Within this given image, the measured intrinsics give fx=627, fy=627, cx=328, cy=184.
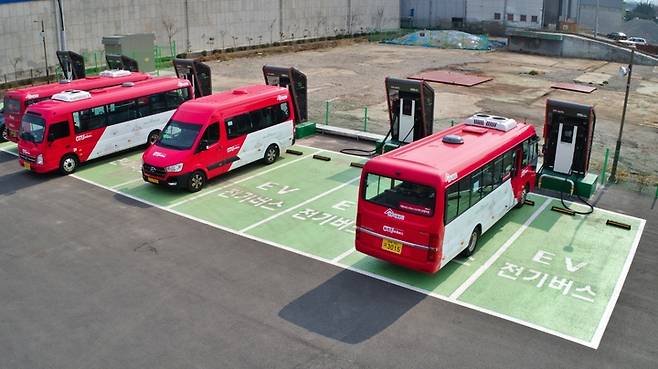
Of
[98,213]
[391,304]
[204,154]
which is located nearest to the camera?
[391,304]

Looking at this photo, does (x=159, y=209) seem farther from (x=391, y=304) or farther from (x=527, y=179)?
(x=527, y=179)

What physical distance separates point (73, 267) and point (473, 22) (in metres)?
62.6

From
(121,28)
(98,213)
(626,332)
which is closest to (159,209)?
(98,213)

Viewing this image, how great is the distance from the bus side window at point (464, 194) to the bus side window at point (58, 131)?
13.3 meters

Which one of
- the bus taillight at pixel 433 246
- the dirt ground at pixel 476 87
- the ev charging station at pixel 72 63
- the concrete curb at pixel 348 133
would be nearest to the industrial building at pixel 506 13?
the dirt ground at pixel 476 87

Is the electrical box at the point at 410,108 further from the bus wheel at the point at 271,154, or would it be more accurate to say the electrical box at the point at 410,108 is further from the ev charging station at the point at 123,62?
the ev charging station at the point at 123,62

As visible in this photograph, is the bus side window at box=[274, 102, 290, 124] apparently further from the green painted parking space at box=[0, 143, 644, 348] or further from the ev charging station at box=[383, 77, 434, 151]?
the ev charging station at box=[383, 77, 434, 151]

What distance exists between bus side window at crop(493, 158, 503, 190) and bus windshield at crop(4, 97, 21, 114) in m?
17.5

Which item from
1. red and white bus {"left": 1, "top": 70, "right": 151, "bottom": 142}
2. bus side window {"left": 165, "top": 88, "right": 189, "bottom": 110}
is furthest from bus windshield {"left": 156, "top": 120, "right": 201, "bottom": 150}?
red and white bus {"left": 1, "top": 70, "right": 151, "bottom": 142}

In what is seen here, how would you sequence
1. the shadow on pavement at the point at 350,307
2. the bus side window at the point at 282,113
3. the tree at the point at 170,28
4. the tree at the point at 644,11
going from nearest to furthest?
the shadow on pavement at the point at 350,307 → the bus side window at the point at 282,113 → the tree at the point at 170,28 → the tree at the point at 644,11

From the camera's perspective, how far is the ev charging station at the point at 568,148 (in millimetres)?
18328

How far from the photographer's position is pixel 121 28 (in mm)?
42438

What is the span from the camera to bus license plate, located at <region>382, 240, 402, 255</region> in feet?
42.7

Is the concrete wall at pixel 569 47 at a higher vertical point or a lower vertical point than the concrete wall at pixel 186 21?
lower
